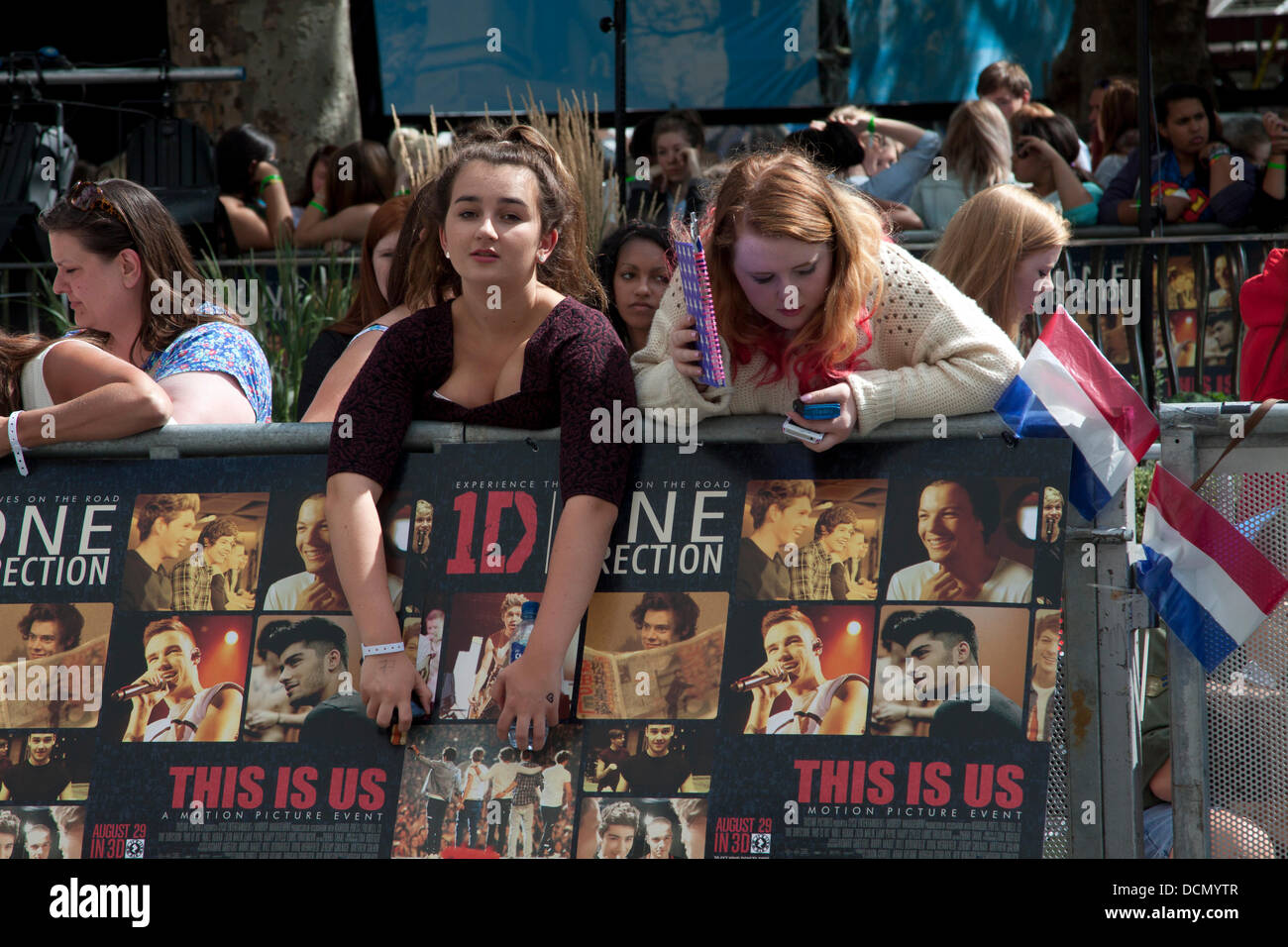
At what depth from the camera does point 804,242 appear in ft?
9.96

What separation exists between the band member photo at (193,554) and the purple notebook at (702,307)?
3.56 ft

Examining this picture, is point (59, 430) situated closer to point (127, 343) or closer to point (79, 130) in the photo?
point (127, 343)

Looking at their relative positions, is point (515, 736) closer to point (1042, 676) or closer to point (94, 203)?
point (1042, 676)

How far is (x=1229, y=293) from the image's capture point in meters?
7.08

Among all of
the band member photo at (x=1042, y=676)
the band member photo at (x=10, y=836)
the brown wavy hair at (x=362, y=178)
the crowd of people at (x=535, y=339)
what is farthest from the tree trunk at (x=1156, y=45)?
the band member photo at (x=10, y=836)

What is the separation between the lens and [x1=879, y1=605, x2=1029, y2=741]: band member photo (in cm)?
280

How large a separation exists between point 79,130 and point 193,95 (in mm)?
2334

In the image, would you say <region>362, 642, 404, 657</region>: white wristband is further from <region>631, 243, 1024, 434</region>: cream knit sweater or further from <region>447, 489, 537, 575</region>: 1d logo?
<region>631, 243, 1024, 434</region>: cream knit sweater

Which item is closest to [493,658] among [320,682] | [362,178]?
[320,682]

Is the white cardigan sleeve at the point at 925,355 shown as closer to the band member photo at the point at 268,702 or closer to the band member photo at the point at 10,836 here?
the band member photo at the point at 268,702

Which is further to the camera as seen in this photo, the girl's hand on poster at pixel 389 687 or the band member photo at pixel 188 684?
the band member photo at pixel 188 684

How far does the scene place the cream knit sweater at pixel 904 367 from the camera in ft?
9.70

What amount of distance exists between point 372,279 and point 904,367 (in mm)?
2158

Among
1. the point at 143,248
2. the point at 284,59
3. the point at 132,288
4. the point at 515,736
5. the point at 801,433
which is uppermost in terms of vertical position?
the point at 284,59
